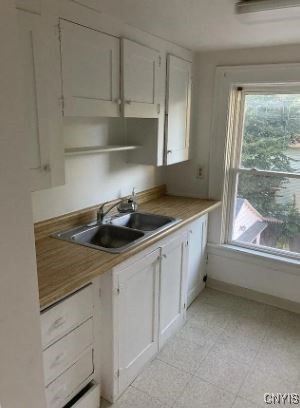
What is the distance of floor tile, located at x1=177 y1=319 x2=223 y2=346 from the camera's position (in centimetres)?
243

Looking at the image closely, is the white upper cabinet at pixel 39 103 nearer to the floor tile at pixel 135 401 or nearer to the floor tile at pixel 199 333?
the floor tile at pixel 135 401

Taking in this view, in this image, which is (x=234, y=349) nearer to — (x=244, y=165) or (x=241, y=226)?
(x=241, y=226)

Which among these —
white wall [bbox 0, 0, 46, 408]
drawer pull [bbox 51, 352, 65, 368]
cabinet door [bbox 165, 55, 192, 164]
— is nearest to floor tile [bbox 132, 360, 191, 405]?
drawer pull [bbox 51, 352, 65, 368]

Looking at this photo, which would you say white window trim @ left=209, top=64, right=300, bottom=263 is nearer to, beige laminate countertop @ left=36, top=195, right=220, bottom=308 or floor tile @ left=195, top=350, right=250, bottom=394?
beige laminate countertop @ left=36, top=195, right=220, bottom=308

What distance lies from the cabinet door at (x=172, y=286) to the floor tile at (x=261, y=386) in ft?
1.99

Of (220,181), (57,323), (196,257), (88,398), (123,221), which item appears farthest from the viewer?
(220,181)

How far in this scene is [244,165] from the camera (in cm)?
296

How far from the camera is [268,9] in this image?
5.28 ft

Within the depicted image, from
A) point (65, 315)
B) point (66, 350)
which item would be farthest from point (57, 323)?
point (66, 350)

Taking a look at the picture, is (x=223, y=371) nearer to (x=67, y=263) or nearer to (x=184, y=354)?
(x=184, y=354)

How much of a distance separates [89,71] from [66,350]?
1403 millimetres

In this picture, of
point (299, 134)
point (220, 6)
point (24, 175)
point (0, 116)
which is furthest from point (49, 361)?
point (299, 134)

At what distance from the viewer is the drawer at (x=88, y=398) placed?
1.64 metres

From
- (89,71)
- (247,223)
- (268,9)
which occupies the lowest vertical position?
(247,223)
